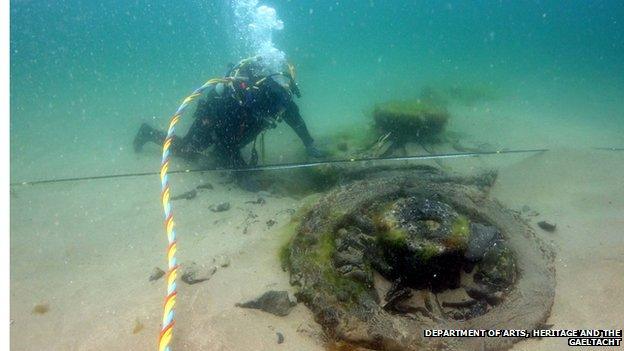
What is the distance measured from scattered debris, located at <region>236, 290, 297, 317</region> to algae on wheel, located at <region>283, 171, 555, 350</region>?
11 cm

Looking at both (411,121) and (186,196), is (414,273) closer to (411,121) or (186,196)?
(186,196)

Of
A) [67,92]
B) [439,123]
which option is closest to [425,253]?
[439,123]

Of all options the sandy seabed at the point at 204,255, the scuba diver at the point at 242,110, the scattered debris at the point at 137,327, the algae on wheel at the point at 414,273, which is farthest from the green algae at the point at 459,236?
the scuba diver at the point at 242,110

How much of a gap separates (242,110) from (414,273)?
3887 millimetres

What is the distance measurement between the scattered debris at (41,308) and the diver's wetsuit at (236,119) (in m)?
3.25

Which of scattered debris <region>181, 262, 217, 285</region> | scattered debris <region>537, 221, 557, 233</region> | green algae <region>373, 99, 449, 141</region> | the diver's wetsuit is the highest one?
the diver's wetsuit

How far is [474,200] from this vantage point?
3395mm

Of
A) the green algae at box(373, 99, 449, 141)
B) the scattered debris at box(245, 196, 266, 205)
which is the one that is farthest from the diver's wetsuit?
the green algae at box(373, 99, 449, 141)

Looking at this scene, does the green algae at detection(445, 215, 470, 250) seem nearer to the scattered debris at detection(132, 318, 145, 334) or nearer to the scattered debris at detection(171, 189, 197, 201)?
the scattered debris at detection(132, 318, 145, 334)

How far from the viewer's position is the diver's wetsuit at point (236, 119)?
5414mm

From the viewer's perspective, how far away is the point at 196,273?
9.75ft

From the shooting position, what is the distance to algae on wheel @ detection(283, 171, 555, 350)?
2.33 metres

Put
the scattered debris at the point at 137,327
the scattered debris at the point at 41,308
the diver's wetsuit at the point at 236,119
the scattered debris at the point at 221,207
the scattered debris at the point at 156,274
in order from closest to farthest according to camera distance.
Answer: the scattered debris at the point at 137,327 → the scattered debris at the point at 41,308 → the scattered debris at the point at 156,274 → the scattered debris at the point at 221,207 → the diver's wetsuit at the point at 236,119

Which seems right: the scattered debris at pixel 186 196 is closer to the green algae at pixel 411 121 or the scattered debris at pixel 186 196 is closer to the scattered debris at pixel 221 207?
the scattered debris at pixel 221 207
